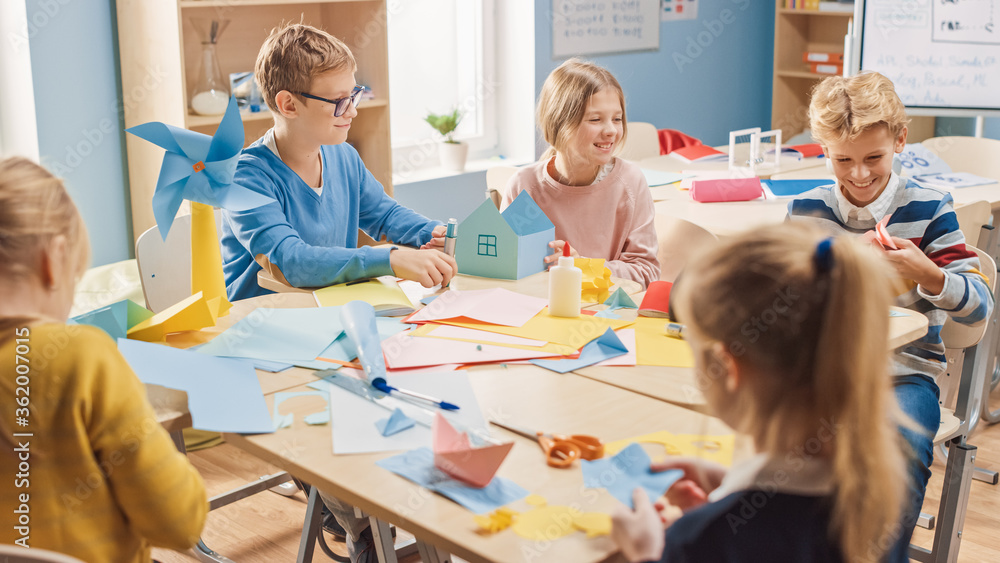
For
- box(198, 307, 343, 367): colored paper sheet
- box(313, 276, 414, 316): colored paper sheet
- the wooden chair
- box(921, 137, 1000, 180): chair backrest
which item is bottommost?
the wooden chair

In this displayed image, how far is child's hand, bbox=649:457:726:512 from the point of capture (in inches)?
40.9

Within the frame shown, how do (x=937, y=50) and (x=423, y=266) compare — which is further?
(x=937, y=50)

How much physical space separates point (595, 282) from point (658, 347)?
12.7 inches

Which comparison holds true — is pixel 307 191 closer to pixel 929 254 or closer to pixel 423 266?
pixel 423 266

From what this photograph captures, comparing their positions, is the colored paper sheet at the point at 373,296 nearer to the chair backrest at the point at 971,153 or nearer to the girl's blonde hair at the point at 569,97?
the girl's blonde hair at the point at 569,97

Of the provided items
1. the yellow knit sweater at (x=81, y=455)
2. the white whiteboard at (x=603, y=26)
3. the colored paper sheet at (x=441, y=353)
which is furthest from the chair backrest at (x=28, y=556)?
the white whiteboard at (x=603, y=26)

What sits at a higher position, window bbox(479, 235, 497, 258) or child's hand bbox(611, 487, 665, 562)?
window bbox(479, 235, 497, 258)

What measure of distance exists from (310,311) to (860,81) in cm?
114

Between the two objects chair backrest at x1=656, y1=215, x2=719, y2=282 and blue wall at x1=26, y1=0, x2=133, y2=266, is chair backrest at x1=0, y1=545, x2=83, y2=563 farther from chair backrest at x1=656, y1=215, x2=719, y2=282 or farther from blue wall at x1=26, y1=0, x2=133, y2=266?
blue wall at x1=26, y1=0, x2=133, y2=266

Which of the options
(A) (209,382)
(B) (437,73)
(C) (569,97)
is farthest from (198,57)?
(A) (209,382)

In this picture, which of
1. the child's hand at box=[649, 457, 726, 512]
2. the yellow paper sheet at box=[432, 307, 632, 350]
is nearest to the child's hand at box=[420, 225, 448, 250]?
the yellow paper sheet at box=[432, 307, 632, 350]

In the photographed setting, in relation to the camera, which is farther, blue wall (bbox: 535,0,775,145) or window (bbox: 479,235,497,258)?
blue wall (bbox: 535,0,775,145)

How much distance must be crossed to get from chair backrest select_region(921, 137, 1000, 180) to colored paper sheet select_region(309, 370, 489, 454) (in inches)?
103

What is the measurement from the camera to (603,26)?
427 centimetres
